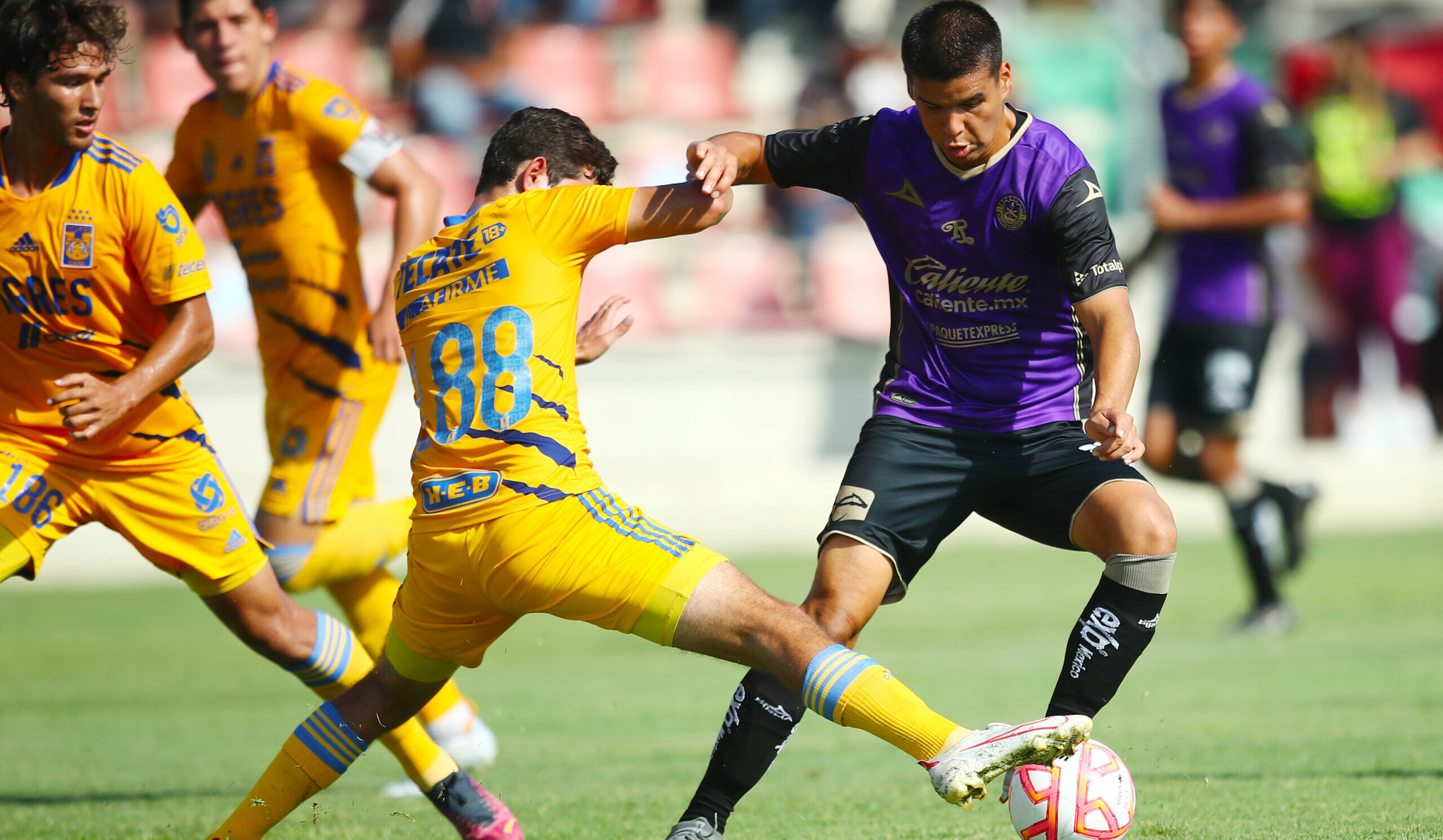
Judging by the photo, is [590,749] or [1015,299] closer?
[1015,299]

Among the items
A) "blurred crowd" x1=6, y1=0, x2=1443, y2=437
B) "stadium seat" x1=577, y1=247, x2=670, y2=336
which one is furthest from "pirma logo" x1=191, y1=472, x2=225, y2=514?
"stadium seat" x1=577, y1=247, x2=670, y2=336

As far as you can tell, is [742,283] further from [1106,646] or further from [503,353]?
[503,353]

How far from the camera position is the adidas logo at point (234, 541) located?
443cm

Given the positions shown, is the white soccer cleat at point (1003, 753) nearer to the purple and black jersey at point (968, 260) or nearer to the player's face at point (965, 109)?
the purple and black jersey at point (968, 260)

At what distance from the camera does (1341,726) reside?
18.1ft

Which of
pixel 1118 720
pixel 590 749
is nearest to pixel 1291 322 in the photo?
pixel 1118 720

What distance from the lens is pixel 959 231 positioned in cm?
419

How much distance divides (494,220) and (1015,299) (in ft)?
5.08

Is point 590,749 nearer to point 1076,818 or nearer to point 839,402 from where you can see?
point 1076,818

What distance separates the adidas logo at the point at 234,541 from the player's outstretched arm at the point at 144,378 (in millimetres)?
495

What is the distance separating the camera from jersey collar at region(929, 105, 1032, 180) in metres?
4.15

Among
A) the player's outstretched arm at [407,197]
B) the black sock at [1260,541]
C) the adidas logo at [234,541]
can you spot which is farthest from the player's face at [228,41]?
the black sock at [1260,541]

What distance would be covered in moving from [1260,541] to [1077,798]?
514 cm

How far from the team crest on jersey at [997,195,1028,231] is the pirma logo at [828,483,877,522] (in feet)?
2.83
